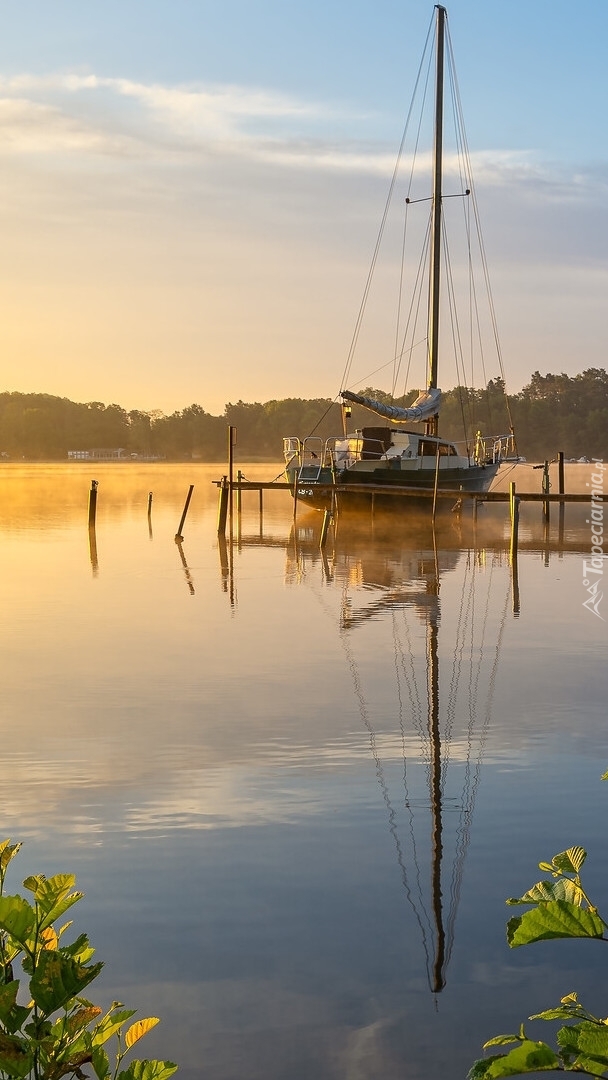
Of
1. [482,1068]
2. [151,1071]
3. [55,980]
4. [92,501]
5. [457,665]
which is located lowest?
[457,665]

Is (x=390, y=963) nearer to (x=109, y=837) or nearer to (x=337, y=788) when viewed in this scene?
(x=109, y=837)

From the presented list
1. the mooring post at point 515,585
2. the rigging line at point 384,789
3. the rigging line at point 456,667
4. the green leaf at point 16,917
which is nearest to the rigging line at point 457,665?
the rigging line at point 456,667

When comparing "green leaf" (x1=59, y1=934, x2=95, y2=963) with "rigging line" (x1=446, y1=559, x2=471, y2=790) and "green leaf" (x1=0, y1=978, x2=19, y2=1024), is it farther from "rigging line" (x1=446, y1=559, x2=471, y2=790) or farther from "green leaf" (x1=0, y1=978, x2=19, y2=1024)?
"rigging line" (x1=446, y1=559, x2=471, y2=790)

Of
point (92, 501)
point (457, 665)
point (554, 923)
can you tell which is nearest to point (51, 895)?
point (554, 923)

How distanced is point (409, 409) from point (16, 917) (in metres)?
47.0

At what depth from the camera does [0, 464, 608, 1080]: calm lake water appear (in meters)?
6.40

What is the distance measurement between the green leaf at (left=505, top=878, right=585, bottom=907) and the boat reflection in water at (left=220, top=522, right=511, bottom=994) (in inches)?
160

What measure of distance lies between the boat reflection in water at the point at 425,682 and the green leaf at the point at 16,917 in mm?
4222

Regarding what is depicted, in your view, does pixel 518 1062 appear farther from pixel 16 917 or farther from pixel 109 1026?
pixel 16 917

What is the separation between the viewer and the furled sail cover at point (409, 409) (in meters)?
48.8

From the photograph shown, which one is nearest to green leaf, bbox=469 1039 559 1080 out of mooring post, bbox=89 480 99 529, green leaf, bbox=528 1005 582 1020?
green leaf, bbox=528 1005 582 1020

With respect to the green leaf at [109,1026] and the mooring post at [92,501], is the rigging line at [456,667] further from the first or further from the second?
the mooring post at [92,501]

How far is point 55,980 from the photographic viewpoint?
2.90 metres

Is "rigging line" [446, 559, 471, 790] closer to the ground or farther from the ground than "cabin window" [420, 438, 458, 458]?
closer to the ground
